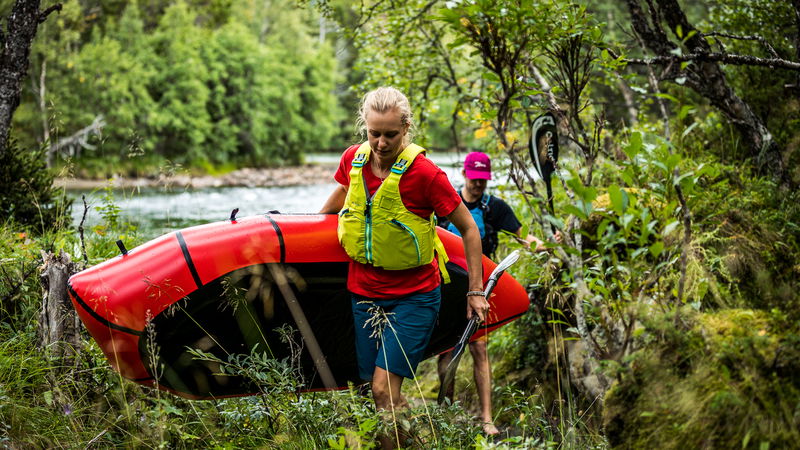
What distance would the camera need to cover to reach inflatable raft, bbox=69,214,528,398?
314cm

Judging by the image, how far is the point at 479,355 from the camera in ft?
13.7

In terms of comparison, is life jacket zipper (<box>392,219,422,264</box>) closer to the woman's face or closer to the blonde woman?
the blonde woman

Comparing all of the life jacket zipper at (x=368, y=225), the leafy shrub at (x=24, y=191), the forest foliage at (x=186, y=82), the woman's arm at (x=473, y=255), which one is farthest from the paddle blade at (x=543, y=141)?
the forest foliage at (x=186, y=82)

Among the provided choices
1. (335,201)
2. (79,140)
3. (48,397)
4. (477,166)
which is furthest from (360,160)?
(79,140)

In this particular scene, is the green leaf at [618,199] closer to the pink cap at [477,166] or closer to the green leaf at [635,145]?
the green leaf at [635,145]

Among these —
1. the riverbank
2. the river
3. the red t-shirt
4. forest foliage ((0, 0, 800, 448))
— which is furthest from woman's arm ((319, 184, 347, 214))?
the riverbank

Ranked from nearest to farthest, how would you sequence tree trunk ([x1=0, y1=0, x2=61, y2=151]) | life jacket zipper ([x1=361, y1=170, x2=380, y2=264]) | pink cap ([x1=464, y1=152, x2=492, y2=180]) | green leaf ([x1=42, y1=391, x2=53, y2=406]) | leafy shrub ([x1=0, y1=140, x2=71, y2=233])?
life jacket zipper ([x1=361, y1=170, x2=380, y2=264]) < green leaf ([x1=42, y1=391, x2=53, y2=406]) < pink cap ([x1=464, y1=152, x2=492, y2=180]) < tree trunk ([x1=0, y1=0, x2=61, y2=151]) < leafy shrub ([x1=0, y1=140, x2=71, y2=233])

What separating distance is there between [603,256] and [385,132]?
3.54ft

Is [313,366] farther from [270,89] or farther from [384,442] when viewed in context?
[270,89]

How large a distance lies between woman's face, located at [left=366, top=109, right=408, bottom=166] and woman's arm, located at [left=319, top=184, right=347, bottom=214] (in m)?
0.63

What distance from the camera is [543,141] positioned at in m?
3.52

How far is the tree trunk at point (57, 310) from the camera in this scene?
3.46 metres

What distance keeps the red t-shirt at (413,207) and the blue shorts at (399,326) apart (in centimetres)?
4

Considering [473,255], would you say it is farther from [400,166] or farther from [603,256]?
[603,256]
